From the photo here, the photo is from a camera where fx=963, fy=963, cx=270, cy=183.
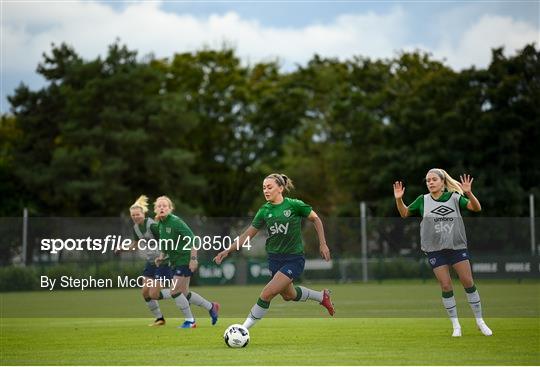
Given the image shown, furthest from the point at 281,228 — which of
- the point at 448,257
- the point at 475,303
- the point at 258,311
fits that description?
the point at 475,303

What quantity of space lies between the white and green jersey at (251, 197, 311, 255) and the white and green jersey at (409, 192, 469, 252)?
1.92 m

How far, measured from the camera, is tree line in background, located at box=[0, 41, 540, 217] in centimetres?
5206

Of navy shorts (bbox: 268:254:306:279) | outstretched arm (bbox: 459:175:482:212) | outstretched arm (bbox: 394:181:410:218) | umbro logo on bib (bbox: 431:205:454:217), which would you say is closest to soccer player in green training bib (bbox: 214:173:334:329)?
navy shorts (bbox: 268:254:306:279)

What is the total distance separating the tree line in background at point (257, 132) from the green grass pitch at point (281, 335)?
2607 cm

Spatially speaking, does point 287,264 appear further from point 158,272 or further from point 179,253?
point 158,272

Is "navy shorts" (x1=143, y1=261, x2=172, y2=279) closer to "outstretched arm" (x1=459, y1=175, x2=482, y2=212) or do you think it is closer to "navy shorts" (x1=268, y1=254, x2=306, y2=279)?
"navy shorts" (x1=268, y1=254, x2=306, y2=279)

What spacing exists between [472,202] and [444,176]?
79 centimetres

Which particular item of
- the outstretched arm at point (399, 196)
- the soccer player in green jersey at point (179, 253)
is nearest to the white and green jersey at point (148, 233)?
the soccer player in green jersey at point (179, 253)

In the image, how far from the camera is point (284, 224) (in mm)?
13273

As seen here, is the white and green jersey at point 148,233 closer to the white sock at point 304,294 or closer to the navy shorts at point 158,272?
the navy shorts at point 158,272

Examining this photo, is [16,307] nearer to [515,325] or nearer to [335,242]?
[515,325]

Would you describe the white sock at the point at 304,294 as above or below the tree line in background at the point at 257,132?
below

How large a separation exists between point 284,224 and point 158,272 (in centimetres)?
480

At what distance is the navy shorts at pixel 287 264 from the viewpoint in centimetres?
1316
